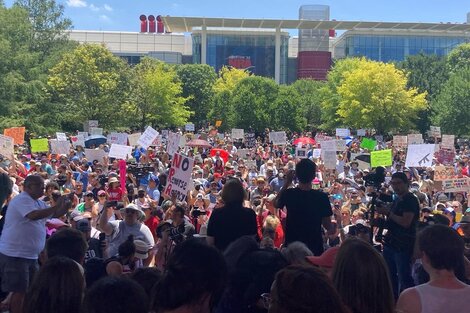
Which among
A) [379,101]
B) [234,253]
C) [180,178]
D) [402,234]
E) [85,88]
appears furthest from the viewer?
[379,101]

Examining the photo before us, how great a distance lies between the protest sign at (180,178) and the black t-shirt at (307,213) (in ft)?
12.5

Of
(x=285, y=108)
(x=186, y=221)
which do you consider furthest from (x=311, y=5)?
(x=186, y=221)

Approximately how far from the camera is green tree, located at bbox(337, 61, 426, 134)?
56.8 m

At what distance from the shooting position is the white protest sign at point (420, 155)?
17953mm

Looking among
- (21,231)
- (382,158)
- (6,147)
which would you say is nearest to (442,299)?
(21,231)

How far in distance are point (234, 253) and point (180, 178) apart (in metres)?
6.12

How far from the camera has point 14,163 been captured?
1559 cm

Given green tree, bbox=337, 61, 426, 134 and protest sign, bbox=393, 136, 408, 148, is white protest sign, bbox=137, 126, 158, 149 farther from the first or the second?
green tree, bbox=337, 61, 426, 134

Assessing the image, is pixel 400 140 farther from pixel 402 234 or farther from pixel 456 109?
pixel 456 109

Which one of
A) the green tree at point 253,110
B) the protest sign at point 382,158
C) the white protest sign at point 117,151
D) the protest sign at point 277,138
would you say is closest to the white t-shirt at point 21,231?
the white protest sign at point 117,151

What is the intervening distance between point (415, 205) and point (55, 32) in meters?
53.5

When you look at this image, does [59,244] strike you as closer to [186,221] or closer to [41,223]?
[41,223]

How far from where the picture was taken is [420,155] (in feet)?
59.1

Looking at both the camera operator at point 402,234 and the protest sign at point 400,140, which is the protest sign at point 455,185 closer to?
the camera operator at point 402,234
